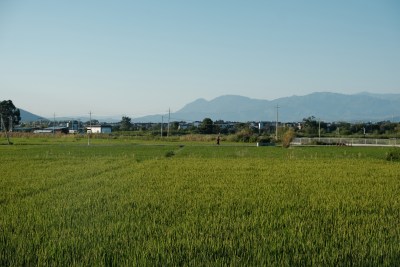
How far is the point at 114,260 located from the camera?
4.89 meters

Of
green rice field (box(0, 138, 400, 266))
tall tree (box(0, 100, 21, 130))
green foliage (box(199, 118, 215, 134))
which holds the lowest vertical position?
green rice field (box(0, 138, 400, 266))

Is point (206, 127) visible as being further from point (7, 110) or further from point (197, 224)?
point (197, 224)

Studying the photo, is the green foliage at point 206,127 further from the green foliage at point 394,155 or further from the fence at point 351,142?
the green foliage at point 394,155

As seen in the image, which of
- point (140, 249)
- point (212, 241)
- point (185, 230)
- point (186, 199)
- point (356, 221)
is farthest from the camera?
point (186, 199)

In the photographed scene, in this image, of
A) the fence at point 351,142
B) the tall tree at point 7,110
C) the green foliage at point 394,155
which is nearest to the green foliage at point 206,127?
the fence at point 351,142

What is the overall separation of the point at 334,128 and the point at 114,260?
87.6 meters

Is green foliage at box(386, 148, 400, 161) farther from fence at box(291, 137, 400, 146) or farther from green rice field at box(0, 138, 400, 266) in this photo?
fence at box(291, 137, 400, 146)

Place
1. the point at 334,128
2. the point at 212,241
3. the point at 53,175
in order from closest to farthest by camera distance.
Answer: the point at 212,241 < the point at 53,175 < the point at 334,128

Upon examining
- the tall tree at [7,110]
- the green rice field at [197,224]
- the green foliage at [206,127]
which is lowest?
the green rice field at [197,224]

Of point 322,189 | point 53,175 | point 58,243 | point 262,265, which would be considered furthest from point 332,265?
point 53,175

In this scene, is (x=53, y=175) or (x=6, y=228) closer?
(x=6, y=228)

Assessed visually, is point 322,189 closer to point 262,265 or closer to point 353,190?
point 353,190

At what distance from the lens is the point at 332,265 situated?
189 inches

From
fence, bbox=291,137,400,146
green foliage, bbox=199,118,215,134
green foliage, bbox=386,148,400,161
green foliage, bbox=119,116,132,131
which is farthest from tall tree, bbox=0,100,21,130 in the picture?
green foliage, bbox=386,148,400,161
